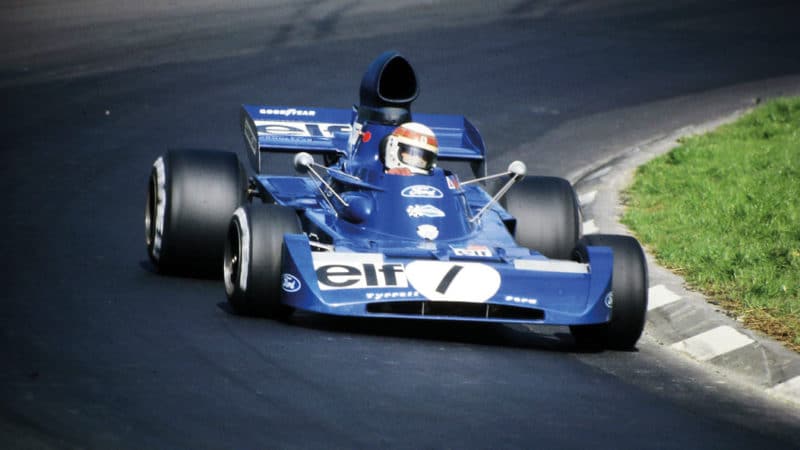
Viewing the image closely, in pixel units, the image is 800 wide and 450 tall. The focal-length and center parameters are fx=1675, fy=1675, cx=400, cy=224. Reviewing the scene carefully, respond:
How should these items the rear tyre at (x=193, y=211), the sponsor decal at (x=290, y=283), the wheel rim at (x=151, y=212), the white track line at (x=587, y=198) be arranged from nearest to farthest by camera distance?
1. the sponsor decal at (x=290, y=283)
2. the rear tyre at (x=193, y=211)
3. the wheel rim at (x=151, y=212)
4. the white track line at (x=587, y=198)

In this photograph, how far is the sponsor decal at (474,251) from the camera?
11.0 m

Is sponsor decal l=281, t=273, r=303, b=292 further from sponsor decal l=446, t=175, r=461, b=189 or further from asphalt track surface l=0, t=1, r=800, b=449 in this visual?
sponsor decal l=446, t=175, r=461, b=189

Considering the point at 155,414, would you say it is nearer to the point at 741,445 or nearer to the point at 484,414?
the point at 484,414

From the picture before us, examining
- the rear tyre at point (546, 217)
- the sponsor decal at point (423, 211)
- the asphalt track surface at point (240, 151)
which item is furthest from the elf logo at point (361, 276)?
the rear tyre at point (546, 217)

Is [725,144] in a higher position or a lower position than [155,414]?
higher

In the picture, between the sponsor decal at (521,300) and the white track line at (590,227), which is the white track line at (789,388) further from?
the white track line at (590,227)

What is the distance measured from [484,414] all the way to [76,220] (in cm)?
659

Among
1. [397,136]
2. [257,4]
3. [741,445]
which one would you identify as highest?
[257,4]

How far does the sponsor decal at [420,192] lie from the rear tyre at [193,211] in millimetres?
1361

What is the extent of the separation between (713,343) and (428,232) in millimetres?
2103

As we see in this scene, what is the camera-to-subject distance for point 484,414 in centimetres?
859

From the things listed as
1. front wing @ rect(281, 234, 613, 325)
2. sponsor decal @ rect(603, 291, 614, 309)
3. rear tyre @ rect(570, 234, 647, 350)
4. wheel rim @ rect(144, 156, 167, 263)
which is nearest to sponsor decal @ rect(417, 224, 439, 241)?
front wing @ rect(281, 234, 613, 325)

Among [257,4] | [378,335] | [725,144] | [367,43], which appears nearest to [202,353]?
[378,335]

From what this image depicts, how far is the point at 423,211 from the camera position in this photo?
38.3 ft
